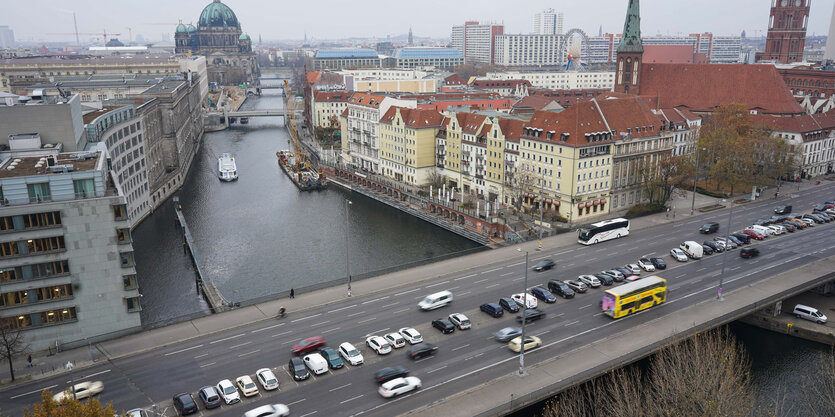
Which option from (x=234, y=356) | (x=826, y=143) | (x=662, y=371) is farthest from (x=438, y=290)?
(x=826, y=143)

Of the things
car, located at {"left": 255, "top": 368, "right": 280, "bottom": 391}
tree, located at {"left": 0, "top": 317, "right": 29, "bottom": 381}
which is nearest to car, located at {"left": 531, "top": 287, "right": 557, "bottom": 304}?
car, located at {"left": 255, "top": 368, "right": 280, "bottom": 391}

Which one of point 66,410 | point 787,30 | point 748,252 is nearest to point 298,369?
point 66,410

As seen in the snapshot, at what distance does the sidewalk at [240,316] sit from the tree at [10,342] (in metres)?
0.92

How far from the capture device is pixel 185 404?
126 ft

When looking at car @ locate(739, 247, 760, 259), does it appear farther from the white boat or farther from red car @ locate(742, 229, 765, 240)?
the white boat

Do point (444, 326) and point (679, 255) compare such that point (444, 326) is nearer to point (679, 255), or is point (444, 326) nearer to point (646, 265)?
point (646, 265)

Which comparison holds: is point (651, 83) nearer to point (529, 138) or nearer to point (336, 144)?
point (529, 138)

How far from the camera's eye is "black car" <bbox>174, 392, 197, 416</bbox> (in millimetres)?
38125

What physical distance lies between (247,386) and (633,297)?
3248cm

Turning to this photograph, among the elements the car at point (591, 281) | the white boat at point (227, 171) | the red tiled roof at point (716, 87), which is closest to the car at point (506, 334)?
the car at point (591, 281)

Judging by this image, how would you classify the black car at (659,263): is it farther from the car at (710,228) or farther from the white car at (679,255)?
the car at (710,228)

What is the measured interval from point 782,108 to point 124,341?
11979 cm

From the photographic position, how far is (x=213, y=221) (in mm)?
96625

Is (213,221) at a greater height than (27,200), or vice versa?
(27,200)
